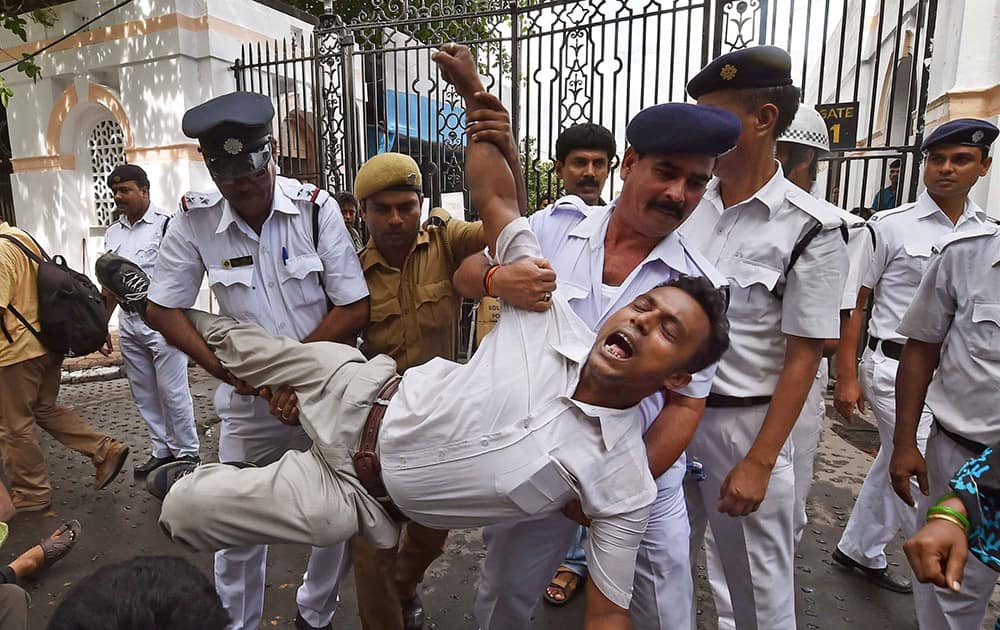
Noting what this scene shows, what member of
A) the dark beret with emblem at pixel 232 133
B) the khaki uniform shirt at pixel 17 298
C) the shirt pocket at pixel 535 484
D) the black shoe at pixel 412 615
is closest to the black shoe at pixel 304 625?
the black shoe at pixel 412 615

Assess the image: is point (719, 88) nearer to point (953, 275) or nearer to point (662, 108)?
point (662, 108)

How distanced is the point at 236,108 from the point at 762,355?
→ 206 cm

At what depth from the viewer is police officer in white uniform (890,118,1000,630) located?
80.4 inches

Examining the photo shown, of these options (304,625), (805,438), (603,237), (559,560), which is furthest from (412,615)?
(603,237)

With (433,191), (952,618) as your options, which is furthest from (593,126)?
(433,191)

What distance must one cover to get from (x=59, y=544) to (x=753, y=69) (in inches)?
152

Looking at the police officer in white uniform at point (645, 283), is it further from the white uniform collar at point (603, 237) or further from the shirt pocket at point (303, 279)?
the shirt pocket at point (303, 279)

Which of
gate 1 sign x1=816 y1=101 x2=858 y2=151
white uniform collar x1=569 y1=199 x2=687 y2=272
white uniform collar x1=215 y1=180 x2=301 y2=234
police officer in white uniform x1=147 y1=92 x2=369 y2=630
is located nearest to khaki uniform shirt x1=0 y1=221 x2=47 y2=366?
police officer in white uniform x1=147 y1=92 x2=369 y2=630

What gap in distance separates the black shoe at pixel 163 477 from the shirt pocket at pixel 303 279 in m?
2.37

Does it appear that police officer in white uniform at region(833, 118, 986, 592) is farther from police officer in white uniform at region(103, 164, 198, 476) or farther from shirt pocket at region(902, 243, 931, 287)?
police officer in white uniform at region(103, 164, 198, 476)

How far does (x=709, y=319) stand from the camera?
1570mm

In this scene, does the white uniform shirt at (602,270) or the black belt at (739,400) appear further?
the black belt at (739,400)

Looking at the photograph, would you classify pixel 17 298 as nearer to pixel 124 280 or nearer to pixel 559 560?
pixel 124 280

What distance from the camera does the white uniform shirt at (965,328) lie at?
6.70 feet
